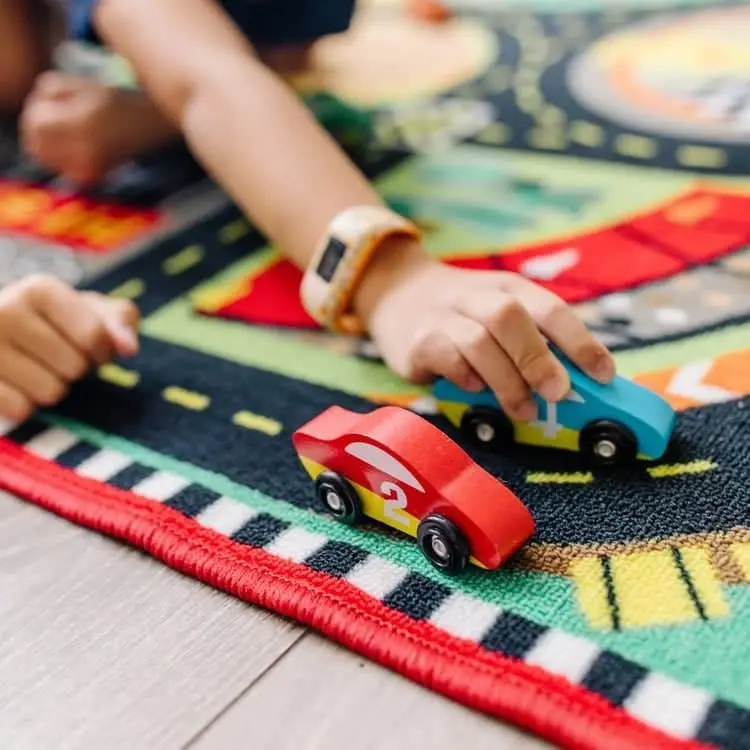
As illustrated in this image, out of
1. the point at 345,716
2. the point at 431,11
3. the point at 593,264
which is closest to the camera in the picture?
the point at 345,716

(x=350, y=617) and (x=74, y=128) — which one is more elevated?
(x=74, y=128)

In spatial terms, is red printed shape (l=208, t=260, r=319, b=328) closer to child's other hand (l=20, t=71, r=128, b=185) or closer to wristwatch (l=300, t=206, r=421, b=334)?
wristwatch (l=300, t=206, r=421, b=334)

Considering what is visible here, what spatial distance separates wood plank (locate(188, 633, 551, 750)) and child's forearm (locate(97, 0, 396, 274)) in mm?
324

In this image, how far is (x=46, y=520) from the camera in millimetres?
548

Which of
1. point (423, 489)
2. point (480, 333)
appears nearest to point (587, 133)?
point (480, 333)

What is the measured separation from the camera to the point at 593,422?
1.73 feet

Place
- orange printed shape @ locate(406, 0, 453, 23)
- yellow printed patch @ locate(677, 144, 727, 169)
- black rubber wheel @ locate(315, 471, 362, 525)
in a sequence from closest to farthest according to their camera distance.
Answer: black rubber wheel @ locate(315, 471, 362, 525) → yellow printed patch @ locate(677, 144, 727, 169) → orange printed shape @ locate(406, 0, 453, 23)

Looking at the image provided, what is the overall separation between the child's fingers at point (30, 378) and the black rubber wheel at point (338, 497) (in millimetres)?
212

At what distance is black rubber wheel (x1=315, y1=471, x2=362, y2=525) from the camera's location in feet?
1.66

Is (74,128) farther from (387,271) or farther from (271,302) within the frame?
(387,271)

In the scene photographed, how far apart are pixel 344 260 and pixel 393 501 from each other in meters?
0.19

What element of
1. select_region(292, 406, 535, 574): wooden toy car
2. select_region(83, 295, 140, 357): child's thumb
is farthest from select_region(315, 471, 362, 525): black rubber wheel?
select_region(83, 295, 140, 357): child's thumb

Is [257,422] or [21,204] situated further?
[21,204]

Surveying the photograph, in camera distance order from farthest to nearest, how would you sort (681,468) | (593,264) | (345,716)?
1. (593,264)
2. (681,468)
3. (345,716)
